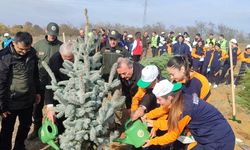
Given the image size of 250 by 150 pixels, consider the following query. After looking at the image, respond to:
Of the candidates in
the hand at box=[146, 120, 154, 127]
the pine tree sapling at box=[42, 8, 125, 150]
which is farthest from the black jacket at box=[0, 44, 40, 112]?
the hand at box=[146, 120, 154, 127]

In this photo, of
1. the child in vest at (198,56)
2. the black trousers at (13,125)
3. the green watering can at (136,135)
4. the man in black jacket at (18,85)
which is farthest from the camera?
the child in vest at (198,56)

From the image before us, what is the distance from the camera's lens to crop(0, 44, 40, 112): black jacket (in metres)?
4.20

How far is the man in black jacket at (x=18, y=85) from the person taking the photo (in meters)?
4.18

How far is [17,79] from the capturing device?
441 cm

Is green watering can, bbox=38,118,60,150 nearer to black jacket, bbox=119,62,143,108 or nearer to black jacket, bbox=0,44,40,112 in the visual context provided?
black jacket, bbox=0,44,40,112

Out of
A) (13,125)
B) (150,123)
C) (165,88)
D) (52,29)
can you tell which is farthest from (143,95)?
(52,29)

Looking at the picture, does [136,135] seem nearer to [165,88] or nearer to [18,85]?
[165,88]

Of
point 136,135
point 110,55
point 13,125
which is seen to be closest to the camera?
point 136,135

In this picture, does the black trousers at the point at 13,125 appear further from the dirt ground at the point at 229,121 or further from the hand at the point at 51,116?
the hand at the point at 51,116

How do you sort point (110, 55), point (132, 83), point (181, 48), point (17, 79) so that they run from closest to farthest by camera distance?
1. point (17, 79)
2. point (132, 83)
3. point (110, 55)
4. point (181, 48)

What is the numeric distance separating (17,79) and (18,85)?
3.5 inches

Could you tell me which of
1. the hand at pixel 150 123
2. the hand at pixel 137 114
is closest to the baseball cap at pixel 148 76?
the hand at pixel 137 114

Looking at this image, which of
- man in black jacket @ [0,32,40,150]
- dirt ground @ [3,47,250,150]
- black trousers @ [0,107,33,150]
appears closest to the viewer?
man in black jacket @ [0,32,40,150]

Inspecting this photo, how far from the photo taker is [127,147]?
562 cm
